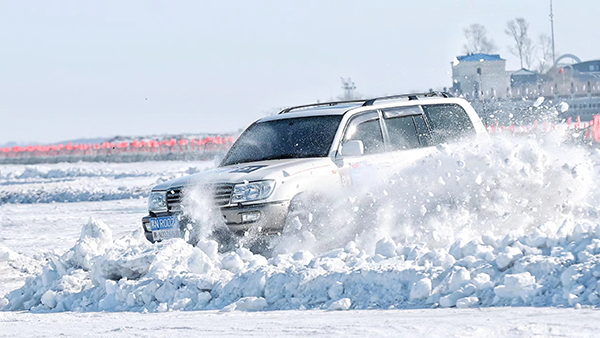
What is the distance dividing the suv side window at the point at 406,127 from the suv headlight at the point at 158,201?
2.47 meters

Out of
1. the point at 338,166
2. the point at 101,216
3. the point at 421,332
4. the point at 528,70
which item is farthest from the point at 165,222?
the point at 528,70

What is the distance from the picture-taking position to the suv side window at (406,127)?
10.5 metres

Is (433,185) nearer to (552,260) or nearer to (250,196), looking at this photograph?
(250,196)

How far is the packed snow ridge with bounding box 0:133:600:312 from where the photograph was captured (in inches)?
282

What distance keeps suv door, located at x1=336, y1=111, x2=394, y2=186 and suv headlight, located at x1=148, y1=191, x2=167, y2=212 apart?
1780 millimetres

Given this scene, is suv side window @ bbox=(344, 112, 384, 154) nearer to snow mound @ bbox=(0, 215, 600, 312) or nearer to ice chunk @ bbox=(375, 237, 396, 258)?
snow mound @ bbox=(0, 215, 600, 312)

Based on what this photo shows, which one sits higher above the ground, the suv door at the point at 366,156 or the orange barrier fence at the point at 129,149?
the suv door at the point at 366,156

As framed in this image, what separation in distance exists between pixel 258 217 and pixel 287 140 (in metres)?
1.42

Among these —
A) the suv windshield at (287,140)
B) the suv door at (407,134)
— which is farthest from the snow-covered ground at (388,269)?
the suv windshield at (287,140)

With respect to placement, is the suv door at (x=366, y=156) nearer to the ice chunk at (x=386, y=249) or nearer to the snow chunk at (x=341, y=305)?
the ice chunk at (x=386, y=249)

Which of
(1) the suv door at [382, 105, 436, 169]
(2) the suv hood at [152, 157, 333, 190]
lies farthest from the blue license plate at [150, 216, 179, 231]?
(1) the suv door at [382, 105, 436, 169]

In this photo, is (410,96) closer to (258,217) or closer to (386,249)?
(258,217)

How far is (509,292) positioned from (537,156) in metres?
3.83

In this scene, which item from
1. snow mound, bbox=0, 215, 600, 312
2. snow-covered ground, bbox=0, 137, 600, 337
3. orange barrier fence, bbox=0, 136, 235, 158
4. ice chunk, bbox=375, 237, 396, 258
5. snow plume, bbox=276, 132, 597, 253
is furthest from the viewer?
orange barrier fence, bbox=0, 136, 235, 158
